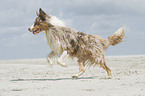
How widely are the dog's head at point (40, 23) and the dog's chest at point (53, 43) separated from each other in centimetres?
28

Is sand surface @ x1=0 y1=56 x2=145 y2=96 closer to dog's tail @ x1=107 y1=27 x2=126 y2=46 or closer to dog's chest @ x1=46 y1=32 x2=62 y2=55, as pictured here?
dog's chest @ x1=46 y1=32 x2=62 y2=55

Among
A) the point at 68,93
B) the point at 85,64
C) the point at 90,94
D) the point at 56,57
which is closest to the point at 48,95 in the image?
the point at 68,93

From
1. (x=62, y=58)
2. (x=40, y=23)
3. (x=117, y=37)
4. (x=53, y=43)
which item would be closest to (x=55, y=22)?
(x=40, y=23)

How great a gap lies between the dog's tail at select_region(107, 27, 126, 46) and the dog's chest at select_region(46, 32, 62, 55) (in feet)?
7.03

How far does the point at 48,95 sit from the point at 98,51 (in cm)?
379

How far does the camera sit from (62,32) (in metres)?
8.27

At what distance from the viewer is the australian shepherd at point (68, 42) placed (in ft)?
26.9

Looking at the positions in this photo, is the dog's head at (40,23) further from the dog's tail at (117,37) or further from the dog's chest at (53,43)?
the dog's tail at (117,37)

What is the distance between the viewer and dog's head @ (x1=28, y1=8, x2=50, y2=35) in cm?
819

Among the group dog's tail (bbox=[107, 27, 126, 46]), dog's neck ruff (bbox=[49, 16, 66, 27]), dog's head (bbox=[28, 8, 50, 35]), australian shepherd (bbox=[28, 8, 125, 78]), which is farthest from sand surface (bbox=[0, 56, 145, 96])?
dog's neck ruff (bbox=[49, 16, 66, 27])

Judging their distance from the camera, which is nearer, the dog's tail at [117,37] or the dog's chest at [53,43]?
the dog's chest at [53,43]

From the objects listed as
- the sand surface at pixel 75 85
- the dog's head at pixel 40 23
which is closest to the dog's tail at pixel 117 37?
the sand surface at pixel 75 85

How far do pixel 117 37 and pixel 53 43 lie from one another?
2630 mm

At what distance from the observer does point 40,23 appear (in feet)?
26.9
